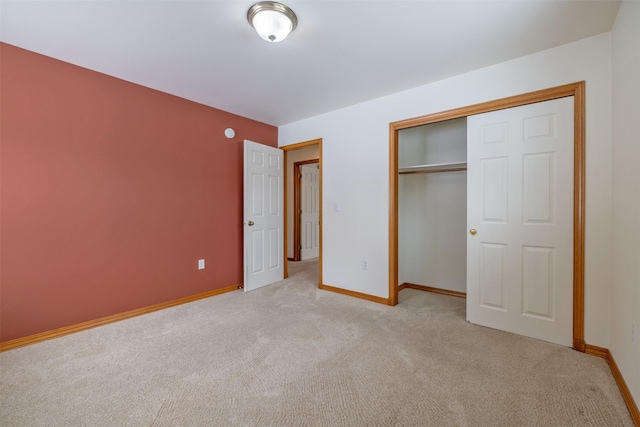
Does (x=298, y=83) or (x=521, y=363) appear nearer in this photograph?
(x=521, y=363)

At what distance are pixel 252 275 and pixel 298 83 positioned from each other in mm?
2389

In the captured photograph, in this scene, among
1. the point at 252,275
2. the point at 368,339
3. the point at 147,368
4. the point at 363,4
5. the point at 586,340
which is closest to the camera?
the point at 363,4

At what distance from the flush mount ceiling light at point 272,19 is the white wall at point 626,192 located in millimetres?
1914

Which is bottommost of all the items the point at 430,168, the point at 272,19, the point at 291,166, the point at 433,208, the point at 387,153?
the point at 433,208

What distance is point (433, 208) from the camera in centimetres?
364

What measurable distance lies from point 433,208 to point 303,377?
2704 millimetres

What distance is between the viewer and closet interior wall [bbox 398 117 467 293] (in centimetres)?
344

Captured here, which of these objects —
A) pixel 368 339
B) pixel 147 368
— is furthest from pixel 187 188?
pixel 368 339

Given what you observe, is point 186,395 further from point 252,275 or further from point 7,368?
point 252,275

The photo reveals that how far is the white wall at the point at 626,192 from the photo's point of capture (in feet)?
4.86

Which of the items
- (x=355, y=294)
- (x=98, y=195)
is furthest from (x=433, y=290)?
(x=98, y=195)

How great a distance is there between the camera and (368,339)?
7.48 ft

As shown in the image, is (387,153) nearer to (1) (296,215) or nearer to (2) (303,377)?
(2) (303,377)

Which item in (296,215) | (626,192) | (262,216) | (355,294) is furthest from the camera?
(296,215)
